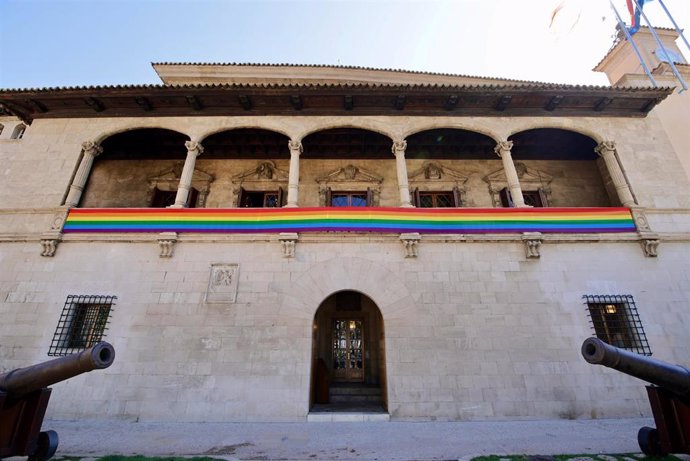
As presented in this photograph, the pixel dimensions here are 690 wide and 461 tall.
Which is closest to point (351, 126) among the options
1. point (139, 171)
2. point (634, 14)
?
point (139, 171)

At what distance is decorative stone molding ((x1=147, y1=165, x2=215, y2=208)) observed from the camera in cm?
1148

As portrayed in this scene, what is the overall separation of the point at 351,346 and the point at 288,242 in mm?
4429

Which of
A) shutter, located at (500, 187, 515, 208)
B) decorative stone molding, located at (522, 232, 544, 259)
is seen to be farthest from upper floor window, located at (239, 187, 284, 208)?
shutter, located at (500, 187, 515, 208)

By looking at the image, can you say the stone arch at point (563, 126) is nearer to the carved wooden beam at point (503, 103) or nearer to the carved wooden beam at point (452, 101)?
the carved wooden beam at point (503, 103)

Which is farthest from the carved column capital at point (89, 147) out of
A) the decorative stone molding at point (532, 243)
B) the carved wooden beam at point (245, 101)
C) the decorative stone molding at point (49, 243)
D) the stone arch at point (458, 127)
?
the decorative stone molding at point (532, 243)

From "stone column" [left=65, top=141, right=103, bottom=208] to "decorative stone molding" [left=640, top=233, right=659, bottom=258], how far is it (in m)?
15.7

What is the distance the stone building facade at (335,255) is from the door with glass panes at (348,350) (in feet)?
0.22

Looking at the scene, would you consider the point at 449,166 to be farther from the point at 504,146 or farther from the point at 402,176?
the point at 402,176

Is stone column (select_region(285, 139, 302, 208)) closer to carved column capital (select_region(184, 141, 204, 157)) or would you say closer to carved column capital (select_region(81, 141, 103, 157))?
carved column capital (select_region(184, 141, 204, 157))

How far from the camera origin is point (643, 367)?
12.3 ft

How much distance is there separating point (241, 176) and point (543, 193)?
10.9 m

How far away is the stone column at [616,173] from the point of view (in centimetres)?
932

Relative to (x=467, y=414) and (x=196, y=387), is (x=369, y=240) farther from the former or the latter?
(x=196, y=387)

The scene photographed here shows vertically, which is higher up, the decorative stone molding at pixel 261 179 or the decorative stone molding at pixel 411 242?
the decorative stone molding at pixel 261 179
